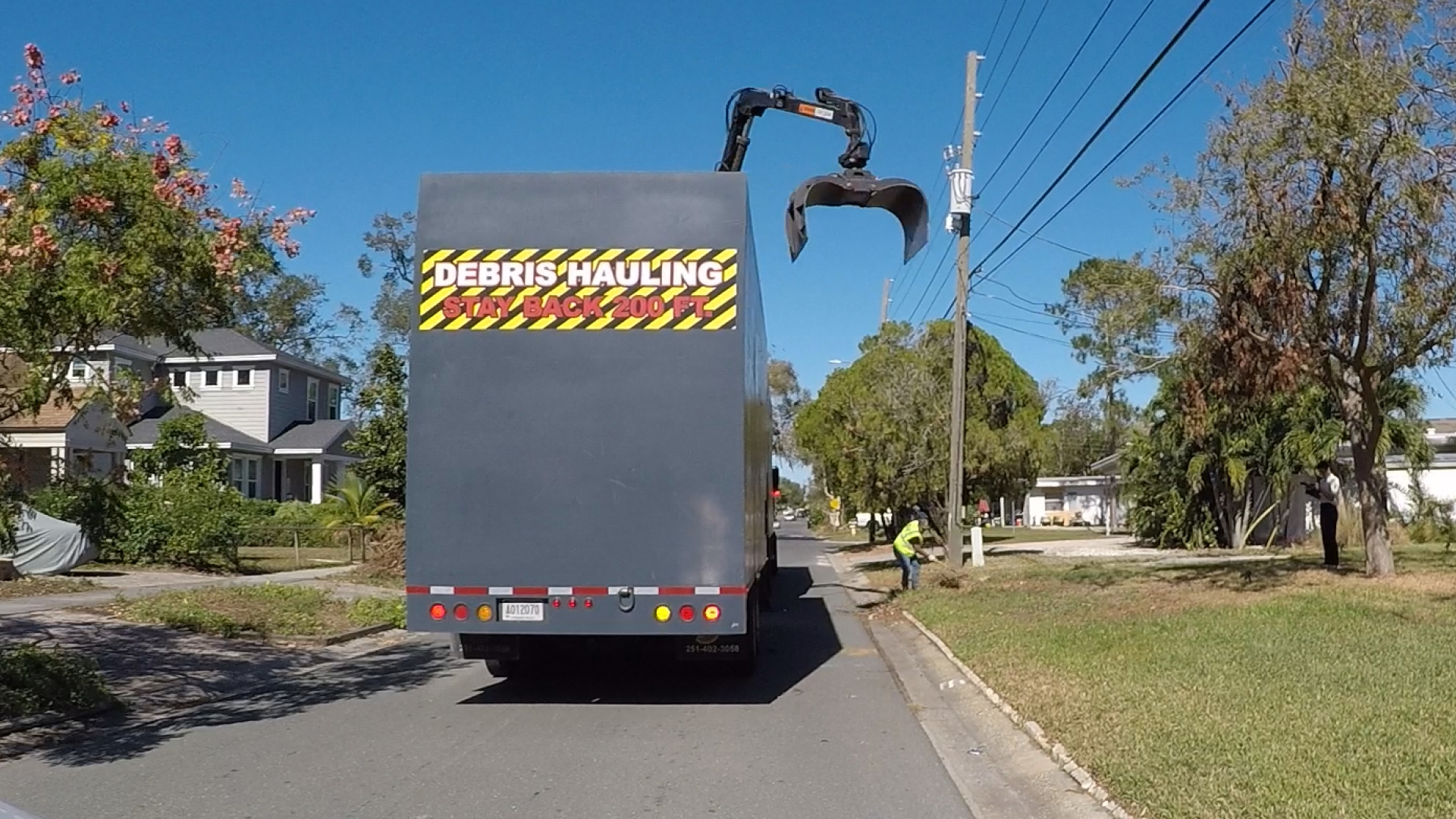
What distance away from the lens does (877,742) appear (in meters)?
9.80

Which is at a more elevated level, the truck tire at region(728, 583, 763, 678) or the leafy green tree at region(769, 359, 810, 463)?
the leafy green tree at region(769, 359, 810, 463)

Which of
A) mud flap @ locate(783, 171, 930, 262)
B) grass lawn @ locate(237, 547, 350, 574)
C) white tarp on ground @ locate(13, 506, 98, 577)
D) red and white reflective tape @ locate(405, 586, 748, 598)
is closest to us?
red and white reflective tape @ locate(405, 586, 748, 598)

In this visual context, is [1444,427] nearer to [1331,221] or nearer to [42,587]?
[1331,221]

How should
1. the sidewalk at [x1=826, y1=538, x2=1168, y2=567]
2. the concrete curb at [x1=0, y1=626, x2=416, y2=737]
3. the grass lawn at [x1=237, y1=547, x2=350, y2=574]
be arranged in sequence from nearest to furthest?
the concrete curb at [x1=0, y1=626, x2=416, y2=737], the grass lawn at [x1=237, y1=547, x2=350, y2=574], the sidewalk at [x1=826, y1=538, x2=1168, y2=567]

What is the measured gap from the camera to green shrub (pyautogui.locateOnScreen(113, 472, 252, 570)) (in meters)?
24.8

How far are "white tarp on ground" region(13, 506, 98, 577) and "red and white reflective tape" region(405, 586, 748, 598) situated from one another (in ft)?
44.1

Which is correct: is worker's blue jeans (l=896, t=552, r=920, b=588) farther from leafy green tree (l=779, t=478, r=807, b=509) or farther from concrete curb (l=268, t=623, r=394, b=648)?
leafy green tree (l=779, t=478, r=807, b=509)

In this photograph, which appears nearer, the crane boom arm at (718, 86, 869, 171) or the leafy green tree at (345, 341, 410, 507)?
the crane boom arm at (718, 86, 869, 171)

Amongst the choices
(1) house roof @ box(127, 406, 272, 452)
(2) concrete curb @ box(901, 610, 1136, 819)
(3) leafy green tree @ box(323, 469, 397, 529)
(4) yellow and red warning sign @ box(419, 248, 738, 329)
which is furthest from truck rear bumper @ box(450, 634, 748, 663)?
(1) house roof @ box(127, 406, 272, 452)

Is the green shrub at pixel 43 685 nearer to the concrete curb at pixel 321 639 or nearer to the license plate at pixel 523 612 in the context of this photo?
the license plate at pixel 523 612

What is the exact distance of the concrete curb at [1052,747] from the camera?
7359mm

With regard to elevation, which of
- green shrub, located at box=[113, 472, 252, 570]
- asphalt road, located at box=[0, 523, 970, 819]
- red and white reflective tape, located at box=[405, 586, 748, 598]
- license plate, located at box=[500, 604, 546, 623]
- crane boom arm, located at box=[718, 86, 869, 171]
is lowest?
asphalt road, located at box=[0, 523, 970, 819]

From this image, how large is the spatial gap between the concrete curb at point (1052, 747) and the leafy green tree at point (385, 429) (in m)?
18.9

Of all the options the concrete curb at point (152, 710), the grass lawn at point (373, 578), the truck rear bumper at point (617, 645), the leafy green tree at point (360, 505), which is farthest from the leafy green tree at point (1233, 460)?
the concrete curb at point (152, 710)
